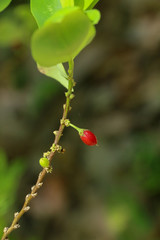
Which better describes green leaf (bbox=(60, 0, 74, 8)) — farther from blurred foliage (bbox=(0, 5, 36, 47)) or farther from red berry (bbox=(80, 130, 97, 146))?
blurred foliage (bbox=(0, 5, 36, 47))

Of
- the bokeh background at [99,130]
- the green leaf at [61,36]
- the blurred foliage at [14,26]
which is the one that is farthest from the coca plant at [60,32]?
the bokeh background at [99,130]

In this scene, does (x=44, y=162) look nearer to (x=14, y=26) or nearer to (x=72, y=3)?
(x=72, y=3)

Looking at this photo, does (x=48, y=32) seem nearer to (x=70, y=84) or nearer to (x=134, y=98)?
(x=70, y=84)

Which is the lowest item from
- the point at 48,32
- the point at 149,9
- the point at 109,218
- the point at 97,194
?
the point at 48,32

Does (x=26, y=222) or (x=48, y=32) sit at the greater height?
(x=26, y=222)

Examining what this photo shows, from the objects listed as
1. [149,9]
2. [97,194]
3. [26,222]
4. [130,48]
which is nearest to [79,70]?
[130,48]

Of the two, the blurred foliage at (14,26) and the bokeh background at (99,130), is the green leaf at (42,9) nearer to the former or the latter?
the blurred foliage at (14,26)
